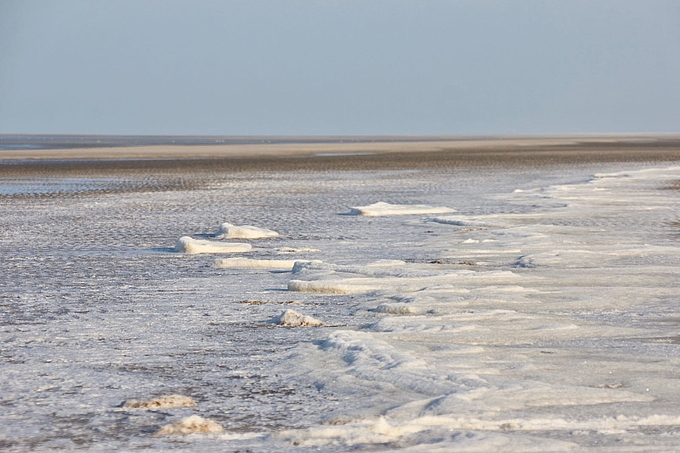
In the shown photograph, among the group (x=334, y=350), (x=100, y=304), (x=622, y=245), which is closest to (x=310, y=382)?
(x=334, y=350)

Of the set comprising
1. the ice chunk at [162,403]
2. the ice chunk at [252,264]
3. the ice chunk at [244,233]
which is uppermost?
the ice chunk at [162,403]

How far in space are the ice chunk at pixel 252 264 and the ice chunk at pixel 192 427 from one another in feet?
17.3

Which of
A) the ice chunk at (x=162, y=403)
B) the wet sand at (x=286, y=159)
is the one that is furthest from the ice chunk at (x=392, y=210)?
the wet sand at (x=286, y=159)

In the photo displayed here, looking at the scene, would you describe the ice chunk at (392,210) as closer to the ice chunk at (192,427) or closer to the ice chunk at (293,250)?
the ice chunk at (293,250)

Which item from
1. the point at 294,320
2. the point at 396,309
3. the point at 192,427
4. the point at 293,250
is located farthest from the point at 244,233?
the point at 192,427

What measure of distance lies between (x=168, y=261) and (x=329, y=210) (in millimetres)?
6844

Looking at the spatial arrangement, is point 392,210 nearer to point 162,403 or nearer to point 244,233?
point 244,233

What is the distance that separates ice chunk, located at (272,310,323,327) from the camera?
698cm

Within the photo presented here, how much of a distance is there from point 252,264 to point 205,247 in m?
1.42

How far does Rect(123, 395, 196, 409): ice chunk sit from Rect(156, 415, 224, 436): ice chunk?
0.35 metres

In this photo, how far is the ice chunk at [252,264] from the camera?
10.0 metres

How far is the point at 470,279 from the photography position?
8.61m

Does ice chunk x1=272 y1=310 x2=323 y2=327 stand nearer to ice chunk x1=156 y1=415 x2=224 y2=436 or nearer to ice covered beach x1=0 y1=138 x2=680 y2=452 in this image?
ice covered beach x1=0 y1=138 x2=680 y2=452

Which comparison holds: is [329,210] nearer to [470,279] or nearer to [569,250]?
[569,250]
